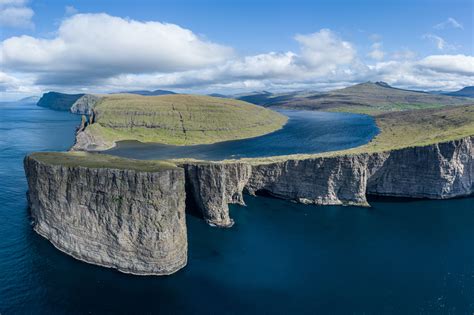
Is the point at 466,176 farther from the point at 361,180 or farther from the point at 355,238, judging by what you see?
the point at 355,238

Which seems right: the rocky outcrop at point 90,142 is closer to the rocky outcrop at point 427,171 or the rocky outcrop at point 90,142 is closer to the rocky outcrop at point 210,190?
the rocky outcrop at point 210,190

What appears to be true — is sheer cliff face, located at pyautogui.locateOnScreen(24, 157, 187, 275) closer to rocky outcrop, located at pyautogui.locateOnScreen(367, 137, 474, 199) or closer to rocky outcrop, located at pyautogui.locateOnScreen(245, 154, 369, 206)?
rocky outcrop, located at pyautogui.locateOnScreen(245, 154, 369, 206)

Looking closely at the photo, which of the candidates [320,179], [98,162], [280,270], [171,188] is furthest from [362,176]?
[98,162]

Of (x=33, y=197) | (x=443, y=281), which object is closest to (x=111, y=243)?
(x=33, y=197)

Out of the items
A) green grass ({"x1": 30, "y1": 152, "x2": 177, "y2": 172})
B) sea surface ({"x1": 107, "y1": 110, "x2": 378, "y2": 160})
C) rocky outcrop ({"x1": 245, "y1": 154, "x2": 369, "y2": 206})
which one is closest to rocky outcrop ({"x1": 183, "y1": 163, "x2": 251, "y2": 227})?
green grass ({"x1": 30, "y1": 152, "x2": 177, "y2": 172})

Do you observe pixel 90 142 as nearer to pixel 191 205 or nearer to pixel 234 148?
pixel 234 148

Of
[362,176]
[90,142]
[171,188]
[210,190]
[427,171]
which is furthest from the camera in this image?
[90,142]
